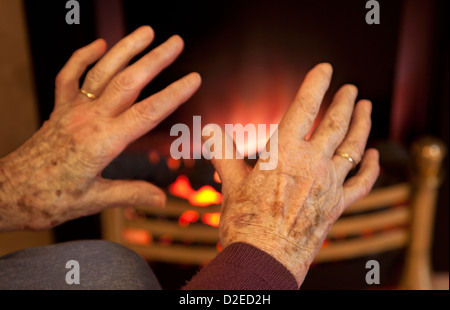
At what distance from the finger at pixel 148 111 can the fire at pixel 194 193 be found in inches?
22.2

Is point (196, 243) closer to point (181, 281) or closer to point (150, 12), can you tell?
point (181, 281)

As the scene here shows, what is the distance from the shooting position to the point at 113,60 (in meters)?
0.69

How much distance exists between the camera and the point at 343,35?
123cm

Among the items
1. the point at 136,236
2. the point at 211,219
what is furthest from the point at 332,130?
the point at 136,236

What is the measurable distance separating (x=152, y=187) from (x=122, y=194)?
55mm

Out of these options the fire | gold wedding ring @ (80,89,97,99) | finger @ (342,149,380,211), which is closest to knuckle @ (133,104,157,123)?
gold wedding ring @ (80,89,97,99)

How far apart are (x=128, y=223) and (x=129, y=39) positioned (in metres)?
0.67

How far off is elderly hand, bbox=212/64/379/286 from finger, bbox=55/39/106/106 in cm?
28

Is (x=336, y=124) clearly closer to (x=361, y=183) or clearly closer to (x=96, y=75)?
(x=361, y=183)

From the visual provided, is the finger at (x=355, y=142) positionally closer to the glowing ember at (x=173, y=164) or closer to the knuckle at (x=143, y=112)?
the knuckle at (x=143, y=112)

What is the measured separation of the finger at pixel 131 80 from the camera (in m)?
0.65

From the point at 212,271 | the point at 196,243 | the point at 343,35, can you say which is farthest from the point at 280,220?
the point at 343,35

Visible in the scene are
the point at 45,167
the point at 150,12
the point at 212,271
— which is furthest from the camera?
the point at 150,12
